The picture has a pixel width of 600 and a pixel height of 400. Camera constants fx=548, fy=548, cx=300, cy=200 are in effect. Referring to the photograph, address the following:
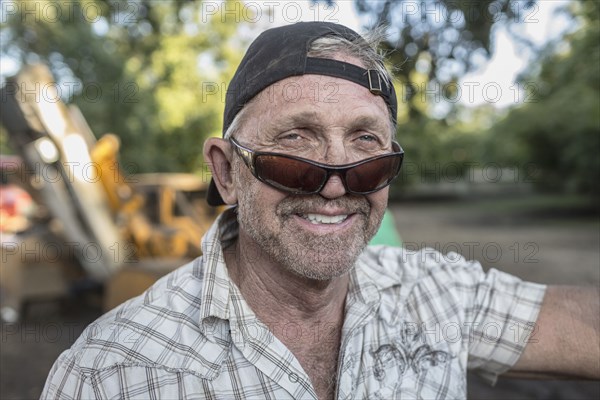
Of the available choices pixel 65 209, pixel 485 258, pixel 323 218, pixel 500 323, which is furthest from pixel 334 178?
pixel 485 258

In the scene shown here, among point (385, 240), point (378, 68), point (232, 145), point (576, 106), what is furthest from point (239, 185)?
point (576, 106)

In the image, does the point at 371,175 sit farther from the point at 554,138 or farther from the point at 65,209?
the point at 554,138

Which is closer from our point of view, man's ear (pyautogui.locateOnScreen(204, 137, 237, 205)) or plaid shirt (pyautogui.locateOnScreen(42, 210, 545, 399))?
plaid shirt (pyautogui.locateOnScreen(42, 210, 545, 399))

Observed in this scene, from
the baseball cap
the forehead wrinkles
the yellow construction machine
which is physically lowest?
the yellow construction machine

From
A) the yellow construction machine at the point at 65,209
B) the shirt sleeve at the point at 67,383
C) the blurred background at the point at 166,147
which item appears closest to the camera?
the shirt sleeve at the point at 67,383

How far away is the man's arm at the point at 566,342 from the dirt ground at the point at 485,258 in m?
0.18

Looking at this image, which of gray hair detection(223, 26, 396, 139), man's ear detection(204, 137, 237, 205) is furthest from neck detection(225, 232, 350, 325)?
gray hair detection(223, 26, 396, 139)

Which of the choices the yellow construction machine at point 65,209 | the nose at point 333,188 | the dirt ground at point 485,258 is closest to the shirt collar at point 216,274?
the nose at point 333,188

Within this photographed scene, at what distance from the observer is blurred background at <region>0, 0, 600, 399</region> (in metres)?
3.48

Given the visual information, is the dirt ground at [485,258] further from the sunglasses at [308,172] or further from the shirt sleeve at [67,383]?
the shirt sleeve at [67,383]

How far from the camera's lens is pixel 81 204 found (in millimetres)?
5699

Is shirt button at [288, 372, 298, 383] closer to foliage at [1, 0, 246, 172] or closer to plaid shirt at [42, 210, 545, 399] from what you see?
plaid shirt at [42, 210, 545, 399]

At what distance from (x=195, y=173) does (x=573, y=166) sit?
10.4 meters

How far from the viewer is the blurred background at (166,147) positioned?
11.4 ft
